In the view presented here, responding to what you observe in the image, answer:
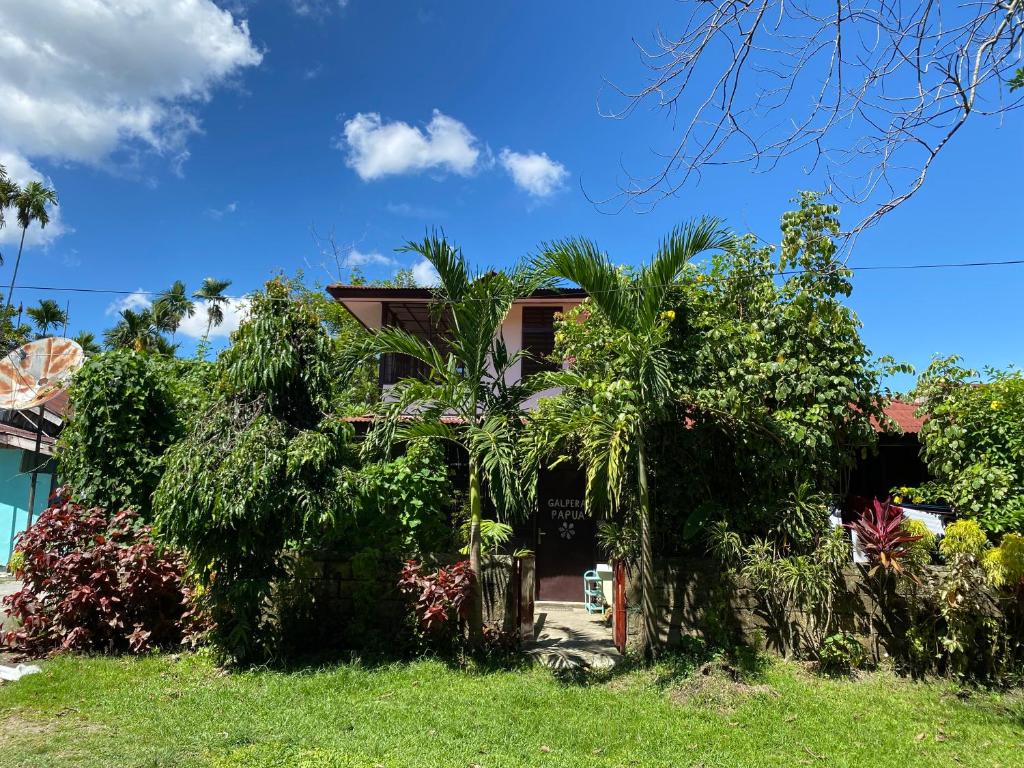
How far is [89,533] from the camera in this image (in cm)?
673

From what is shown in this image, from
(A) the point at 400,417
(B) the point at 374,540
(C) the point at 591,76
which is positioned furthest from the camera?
(B) the point at 374,540

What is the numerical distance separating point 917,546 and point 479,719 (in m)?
4.18

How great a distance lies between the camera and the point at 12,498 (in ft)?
48.6

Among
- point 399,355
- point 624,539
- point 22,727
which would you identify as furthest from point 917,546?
point 399,355

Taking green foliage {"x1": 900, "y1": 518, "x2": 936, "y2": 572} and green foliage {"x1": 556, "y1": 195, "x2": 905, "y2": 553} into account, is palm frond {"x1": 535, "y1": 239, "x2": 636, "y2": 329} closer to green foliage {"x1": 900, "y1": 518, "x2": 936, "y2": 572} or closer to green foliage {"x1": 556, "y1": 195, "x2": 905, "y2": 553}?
green foliage {"x1": 556, "y1": 195, "x2": 905, "y2": 553}

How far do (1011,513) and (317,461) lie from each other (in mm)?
6376

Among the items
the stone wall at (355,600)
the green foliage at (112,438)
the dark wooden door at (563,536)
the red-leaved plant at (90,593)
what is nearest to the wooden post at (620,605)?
the stone wall at (355,600)

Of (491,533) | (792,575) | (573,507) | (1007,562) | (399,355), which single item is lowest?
(792,575)

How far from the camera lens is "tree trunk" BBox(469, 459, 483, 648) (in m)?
6.18

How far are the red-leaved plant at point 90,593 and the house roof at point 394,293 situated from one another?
5980mm

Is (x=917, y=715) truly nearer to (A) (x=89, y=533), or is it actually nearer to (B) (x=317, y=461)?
(B) (x=317, y=461)

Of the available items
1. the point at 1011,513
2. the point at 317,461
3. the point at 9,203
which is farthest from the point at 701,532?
the point at 9,203

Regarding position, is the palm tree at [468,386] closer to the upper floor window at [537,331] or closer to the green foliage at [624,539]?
the green foliage at [624,539]

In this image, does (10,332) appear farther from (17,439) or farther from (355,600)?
(355,600)
